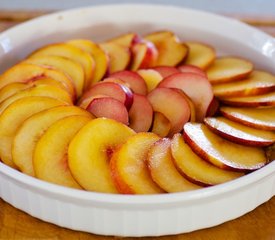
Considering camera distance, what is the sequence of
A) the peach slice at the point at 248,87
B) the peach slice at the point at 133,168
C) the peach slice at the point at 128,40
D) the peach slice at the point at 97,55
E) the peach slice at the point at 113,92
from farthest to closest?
1. the peach slice at the point at 128,40
2. the peach slice at the point at 97,55
3. the peach slice at the point at 248,87
4. the peach slice at the point at 113,92
5. the peach slice at the point at 133,168

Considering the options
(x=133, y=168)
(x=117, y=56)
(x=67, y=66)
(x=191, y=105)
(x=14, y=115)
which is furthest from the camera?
(x=117, y=56)

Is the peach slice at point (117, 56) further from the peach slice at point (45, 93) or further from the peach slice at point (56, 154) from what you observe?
the peach slice at point (56, 154)

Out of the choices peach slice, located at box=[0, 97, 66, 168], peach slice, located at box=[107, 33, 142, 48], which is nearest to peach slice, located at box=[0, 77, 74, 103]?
peach slice, located at box=[0, 97, 66, 168]

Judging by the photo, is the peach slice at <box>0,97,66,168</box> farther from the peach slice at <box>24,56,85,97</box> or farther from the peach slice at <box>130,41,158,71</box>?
the peach slice at <box>130,41,158,71</box>

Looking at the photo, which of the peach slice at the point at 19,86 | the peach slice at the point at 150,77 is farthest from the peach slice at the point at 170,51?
the peach slice at the point at 19,86

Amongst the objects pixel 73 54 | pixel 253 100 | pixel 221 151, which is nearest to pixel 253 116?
pixel 253 100

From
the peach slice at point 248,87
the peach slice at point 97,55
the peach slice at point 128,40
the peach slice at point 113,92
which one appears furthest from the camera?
the peach slice at point 128,40

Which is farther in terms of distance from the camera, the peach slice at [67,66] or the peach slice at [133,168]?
the peach slice at [67,66]

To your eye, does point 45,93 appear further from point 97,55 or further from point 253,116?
point 253,116
